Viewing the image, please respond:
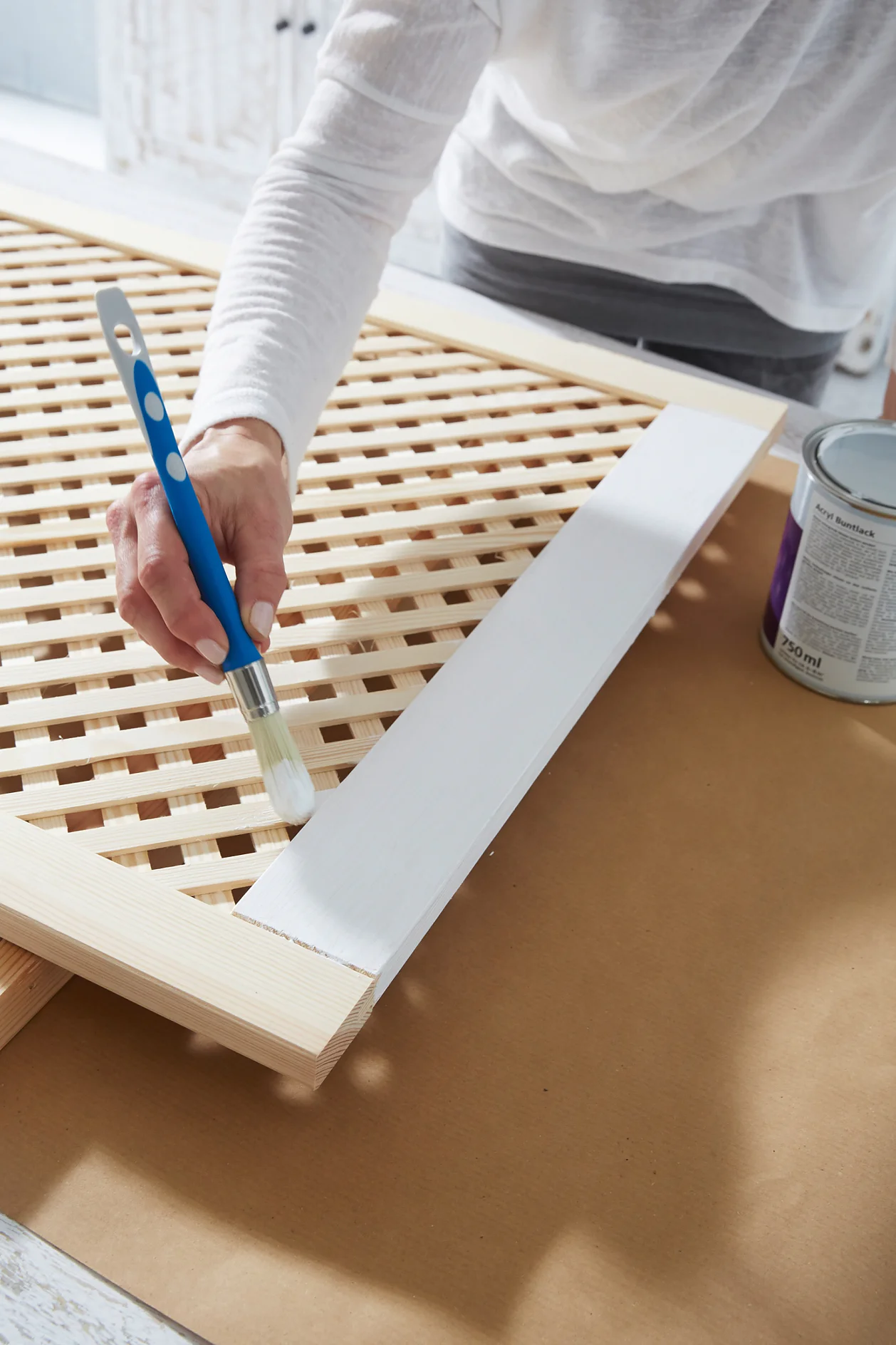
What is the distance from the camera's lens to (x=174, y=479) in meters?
0.42

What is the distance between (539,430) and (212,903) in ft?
1.16

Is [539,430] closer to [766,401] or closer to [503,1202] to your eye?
[766,401]

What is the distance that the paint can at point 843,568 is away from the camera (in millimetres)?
484

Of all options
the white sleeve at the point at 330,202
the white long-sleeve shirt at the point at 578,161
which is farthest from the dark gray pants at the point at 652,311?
the white sleeve at the point at 330,202

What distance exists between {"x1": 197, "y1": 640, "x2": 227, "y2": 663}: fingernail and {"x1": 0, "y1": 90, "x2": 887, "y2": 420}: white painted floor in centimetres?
52

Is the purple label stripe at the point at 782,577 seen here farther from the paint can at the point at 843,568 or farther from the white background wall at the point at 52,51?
the white background wall at the point at 52,51

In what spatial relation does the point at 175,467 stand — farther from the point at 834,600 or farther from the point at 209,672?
the point at 834,600

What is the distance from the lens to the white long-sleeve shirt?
54 centimetres

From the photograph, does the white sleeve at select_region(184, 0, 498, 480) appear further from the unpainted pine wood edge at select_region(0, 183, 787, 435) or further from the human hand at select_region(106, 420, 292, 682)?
the unpainted pine wood edge at select_region(0, 183, 787, 435)

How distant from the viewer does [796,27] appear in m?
0.61

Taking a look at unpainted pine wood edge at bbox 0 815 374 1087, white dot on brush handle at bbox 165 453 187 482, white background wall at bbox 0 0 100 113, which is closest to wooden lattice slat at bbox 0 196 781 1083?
unpainted pine wood edge at bbox 0 815 374 1087

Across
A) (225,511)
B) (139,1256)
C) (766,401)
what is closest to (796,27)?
(766,401)

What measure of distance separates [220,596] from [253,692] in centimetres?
4

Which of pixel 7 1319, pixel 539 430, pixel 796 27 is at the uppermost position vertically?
pixel 796 27
